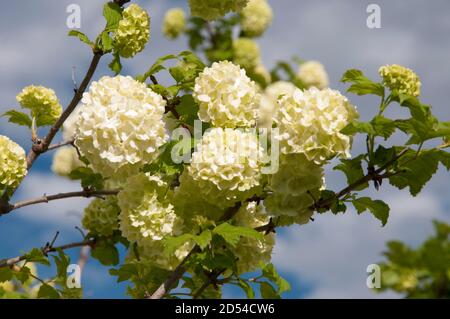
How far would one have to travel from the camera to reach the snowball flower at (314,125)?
303 centimetres

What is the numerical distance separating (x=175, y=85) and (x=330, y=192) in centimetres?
112

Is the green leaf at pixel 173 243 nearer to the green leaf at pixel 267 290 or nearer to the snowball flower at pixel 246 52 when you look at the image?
the green leaf at pixel 267 290

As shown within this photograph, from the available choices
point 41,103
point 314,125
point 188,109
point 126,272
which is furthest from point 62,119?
point 314,125

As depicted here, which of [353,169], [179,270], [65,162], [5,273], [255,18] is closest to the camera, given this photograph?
[353,169]

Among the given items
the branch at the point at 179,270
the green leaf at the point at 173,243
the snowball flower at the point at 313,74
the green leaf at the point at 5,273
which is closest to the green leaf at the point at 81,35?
the branch at the point at 179,270

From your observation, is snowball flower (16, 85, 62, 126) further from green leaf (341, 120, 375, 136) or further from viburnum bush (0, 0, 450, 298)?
green leaf (341, 120, 375, 136)

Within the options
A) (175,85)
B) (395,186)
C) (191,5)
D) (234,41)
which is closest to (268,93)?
(234,41)

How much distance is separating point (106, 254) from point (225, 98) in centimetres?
208

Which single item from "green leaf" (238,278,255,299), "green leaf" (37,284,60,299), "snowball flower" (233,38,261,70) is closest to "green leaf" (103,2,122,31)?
"green leaf" (238,278,255,299)

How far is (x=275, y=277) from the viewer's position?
4164 millimetres

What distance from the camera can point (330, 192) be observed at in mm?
3344

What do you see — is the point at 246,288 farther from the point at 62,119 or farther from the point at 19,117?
the point at 19,117

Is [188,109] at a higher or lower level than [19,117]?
lower
